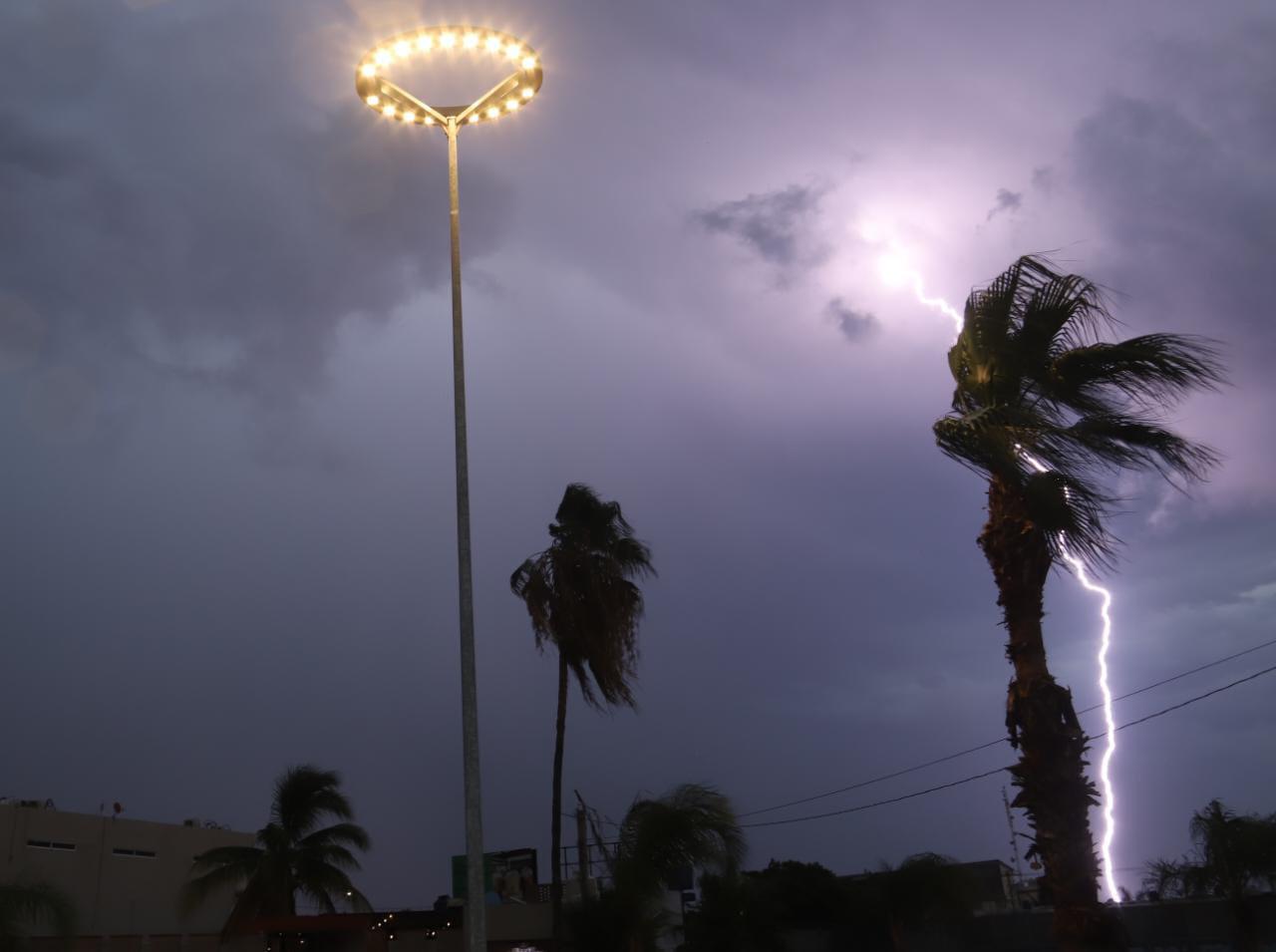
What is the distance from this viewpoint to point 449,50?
15008mm

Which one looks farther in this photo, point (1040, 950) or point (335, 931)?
point (335, 931)

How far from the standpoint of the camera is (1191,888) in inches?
1116

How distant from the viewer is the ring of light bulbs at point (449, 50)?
1458 cm

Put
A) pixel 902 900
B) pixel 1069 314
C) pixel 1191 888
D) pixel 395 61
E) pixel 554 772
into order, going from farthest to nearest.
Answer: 1. pixel 902 900
2. pixel 1191 888
3. pixel 554 772
4. pixel 395 61
5. pixel 1069 314

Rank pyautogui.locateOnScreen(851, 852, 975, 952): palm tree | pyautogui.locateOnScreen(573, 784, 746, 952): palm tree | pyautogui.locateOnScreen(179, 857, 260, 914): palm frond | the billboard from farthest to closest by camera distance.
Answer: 1. the billboard
2. pyautogui.locateOnScreen(179, 857, 260, 914): palm frond
3. pyautogui.locateOnScreen(851, 852, 975, 952): palm tree
4. pyautogui.locateOnScreen(573, 784, 746, 952): palm tree

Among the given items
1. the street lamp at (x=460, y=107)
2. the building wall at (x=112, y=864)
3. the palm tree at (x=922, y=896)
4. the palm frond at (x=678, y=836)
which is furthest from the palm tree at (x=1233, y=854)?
the building wall at (x=112, y=864)

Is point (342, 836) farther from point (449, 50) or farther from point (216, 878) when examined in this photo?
point (449, 50)

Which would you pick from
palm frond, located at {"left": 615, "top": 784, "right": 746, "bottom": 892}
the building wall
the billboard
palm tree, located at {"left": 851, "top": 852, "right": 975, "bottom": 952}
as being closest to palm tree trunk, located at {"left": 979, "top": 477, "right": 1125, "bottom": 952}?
palm frond, located at {"left": 615, "top": 784, "right": 746, "bottom": 892}

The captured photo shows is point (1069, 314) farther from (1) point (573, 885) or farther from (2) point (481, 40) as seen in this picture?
(1) point (573, 885)

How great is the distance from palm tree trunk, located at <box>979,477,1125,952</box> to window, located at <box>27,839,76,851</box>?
98.3 feet

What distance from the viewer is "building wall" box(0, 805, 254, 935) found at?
31.7 meters

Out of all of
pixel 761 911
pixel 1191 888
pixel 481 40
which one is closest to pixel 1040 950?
pixel 1191 888

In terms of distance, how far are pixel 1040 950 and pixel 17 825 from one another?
2689cm

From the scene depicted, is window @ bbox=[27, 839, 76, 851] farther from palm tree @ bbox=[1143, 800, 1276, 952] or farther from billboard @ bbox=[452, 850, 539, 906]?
palm tree @ bbox=[1143, 800, 1276, 952]
